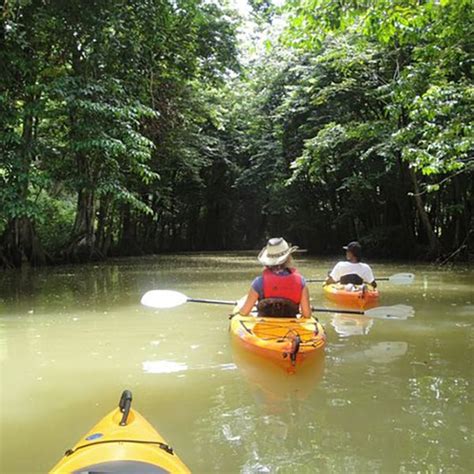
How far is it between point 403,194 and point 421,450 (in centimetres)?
1776

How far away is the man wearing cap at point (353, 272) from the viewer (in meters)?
8.47

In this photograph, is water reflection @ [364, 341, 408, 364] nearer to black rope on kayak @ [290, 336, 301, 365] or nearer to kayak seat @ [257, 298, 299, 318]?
kayak seat @ [257, 298, 299, 318]

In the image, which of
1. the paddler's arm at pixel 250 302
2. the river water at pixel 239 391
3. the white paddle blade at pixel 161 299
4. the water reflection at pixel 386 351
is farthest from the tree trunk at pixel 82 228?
the water reflection at pixel 386 351

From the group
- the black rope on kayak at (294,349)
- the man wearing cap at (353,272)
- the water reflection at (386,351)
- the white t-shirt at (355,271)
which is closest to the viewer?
the black rope on kayak at (294,349)

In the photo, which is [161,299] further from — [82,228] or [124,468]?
[82,228]

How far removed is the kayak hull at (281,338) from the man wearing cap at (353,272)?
317 cm

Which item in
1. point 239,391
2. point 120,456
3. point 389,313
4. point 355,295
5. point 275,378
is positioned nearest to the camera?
point 120,456

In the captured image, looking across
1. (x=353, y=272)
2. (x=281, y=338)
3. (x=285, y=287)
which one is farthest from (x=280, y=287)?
(x=353, y=272)

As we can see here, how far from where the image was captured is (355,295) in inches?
315

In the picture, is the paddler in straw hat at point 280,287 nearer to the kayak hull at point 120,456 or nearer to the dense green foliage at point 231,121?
the dense green foliage at point 231,121

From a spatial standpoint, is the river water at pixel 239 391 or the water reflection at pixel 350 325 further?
the water reflection at pixel 350 325

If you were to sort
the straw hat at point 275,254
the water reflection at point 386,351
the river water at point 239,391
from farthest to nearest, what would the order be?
the straw hat at point 275,254
the water reflection at point 386,351
the river water at point 239,391

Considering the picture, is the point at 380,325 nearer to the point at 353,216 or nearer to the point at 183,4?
the point at 183,4

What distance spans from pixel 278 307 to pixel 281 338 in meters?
0.58
